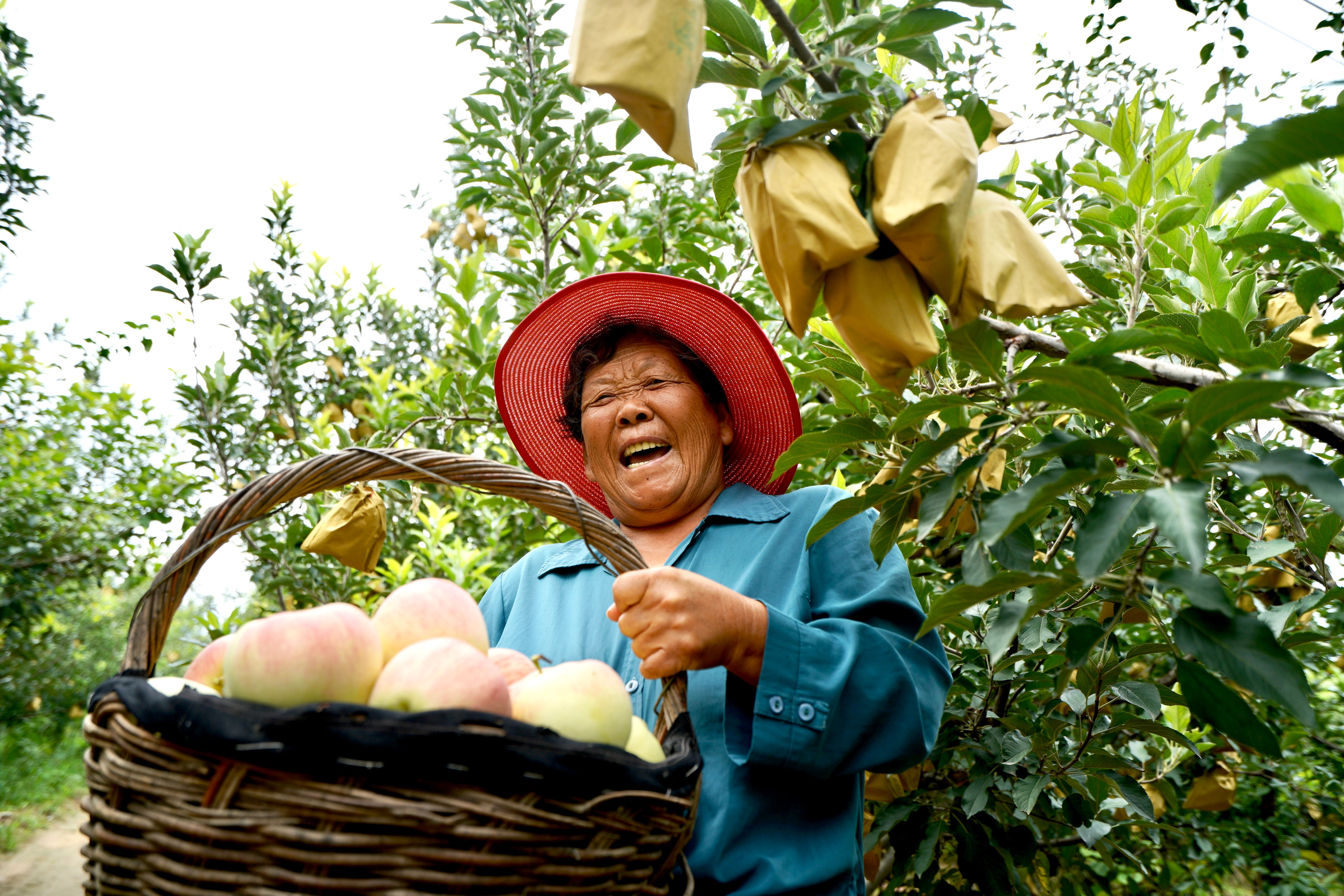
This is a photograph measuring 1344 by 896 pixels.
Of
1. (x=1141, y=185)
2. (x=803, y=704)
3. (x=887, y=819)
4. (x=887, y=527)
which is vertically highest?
(x=1141, y=185)

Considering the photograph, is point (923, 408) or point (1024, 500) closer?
point (1024, 500)

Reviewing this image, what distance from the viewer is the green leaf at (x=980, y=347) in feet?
3.02

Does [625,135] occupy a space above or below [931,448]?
above

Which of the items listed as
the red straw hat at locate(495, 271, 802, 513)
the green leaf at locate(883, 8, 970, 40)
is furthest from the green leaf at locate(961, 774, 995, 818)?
the green leaf at locate(883, 8, 970, 40)

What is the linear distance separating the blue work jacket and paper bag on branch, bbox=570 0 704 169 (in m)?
0.55

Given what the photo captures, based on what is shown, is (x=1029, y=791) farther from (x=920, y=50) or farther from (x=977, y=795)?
(x=920, y=50)

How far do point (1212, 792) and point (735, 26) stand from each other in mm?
2425

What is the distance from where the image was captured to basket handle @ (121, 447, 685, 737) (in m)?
0.99

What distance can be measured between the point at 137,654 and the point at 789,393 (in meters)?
1.19

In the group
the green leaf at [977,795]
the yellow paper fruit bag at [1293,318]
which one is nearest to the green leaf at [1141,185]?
the yellow paper fruit bag at [1293,318]

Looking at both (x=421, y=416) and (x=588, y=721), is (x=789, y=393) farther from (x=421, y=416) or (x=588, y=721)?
(x=421, y=416)

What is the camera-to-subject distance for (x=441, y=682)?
82 cm

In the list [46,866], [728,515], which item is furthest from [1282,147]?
[46,866]

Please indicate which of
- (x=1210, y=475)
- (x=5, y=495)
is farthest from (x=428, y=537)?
(x=5, y=495)
